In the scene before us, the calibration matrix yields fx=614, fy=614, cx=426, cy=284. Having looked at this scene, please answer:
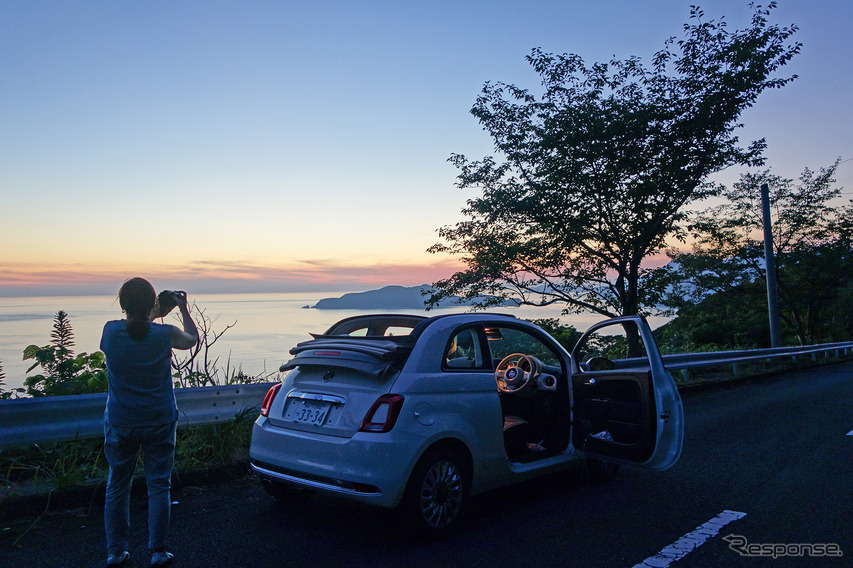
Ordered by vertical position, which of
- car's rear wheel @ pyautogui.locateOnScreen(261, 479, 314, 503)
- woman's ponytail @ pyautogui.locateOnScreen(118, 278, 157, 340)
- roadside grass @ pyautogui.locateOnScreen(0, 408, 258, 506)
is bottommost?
car's rear wheel @ pyautogui.locateOnScreen(261, 479, 314, 503)

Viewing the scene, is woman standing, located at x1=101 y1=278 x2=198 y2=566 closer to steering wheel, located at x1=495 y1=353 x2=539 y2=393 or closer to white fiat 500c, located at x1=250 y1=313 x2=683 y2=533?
white fiat 500c, located at x1=250 y1=313 x2=683 y2=533

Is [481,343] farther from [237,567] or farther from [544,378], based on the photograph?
[237,567]

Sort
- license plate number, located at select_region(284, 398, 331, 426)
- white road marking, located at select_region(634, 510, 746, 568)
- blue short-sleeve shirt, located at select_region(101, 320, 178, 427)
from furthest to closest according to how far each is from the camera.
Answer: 1. license plate number, located at select_region(284, 398, 331, 426)
2. white road marking, located at select_region(634, 510, 746, 568)
3. blue short-sleeve shirt, located at select_region(101, 320, 178, 427)

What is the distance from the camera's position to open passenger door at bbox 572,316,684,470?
16.4 ft

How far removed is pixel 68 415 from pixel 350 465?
277cm

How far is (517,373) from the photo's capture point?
6.02 m

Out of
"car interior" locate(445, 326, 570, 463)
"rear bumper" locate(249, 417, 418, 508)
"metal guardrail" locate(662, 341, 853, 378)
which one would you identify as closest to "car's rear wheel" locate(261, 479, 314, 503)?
"rear bumper" locate(249, 417, 418, 508)

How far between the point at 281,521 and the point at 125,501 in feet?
4.29

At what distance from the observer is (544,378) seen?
5895 millimetres

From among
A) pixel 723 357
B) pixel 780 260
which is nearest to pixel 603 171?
pixel 723 357

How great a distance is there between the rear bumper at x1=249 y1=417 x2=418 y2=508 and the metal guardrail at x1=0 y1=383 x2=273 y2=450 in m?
1.94

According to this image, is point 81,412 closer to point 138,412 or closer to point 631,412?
point 138,412

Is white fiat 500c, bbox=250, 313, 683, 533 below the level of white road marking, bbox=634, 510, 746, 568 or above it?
above

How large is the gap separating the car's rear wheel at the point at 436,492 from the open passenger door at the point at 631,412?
146 centimetres
